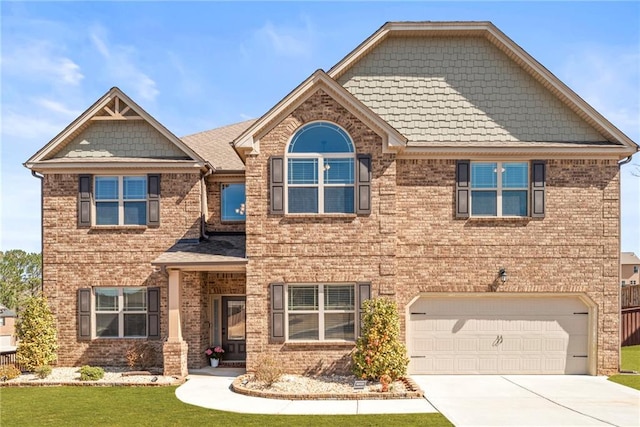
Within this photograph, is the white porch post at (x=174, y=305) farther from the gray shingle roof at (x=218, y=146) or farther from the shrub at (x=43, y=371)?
the gray shingle roof at (x=218, y=146)

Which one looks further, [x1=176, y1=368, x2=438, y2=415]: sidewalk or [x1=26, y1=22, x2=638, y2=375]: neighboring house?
[x1=26, y1=22, x2=638, y2=375]: neighboring house

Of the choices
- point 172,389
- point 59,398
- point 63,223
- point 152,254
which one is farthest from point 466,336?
point 63,223

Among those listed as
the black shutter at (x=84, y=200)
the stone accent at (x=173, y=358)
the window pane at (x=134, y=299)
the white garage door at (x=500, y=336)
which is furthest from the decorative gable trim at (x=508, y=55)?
the stone accent at (x=173, y=358)

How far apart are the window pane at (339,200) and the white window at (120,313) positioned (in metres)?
6.22

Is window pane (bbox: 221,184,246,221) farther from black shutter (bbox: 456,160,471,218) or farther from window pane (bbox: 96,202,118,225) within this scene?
black shutter (bbox: 456,160,471,218)

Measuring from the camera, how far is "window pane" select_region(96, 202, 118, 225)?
15188mm

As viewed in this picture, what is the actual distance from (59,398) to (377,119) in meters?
10.4

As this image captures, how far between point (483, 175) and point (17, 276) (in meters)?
63.1

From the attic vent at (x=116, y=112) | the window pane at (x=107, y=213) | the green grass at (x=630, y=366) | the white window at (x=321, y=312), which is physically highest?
the attic vent at (x=116, y=112)

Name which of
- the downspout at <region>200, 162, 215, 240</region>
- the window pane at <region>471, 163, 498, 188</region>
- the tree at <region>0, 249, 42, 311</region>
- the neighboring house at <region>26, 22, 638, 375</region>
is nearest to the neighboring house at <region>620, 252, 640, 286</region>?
the neighboring house at <region>26, 22, 638, 375</region>

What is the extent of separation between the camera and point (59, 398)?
38.8 ft

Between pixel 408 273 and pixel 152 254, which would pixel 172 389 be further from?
pixel 408 273

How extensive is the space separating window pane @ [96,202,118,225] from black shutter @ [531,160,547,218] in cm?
1217

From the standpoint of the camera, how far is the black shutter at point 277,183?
534 inches
